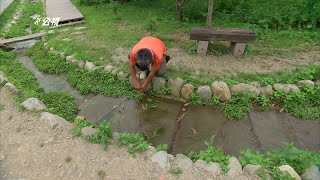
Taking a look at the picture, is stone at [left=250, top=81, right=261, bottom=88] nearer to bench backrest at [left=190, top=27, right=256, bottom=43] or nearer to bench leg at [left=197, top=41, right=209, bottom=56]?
bench backrest at [left=190, top=27, right=256, bottom=43]

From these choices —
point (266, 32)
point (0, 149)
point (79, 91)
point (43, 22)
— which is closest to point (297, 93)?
point (266, 32)

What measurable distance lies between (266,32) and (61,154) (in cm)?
644

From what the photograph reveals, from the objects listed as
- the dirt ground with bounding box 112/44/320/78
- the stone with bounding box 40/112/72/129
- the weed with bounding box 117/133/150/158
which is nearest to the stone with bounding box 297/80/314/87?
the dirt ground with bounding box 112/44/320/78

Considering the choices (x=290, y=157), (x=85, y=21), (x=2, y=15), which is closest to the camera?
(x=290, y=157)

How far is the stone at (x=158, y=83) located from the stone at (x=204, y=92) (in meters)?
0.76

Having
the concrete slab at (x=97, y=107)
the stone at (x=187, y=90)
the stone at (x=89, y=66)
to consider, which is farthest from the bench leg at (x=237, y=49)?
the stone at (x=89, y=66)

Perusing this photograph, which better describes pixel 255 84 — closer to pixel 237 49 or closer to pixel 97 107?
pixel 237 49

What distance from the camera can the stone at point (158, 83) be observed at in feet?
14.7

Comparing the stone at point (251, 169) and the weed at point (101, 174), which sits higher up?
the stone at point (251, 169)

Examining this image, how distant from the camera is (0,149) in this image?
308 cm

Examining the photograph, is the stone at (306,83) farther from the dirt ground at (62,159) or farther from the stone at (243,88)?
the dirt ground at (62,159)

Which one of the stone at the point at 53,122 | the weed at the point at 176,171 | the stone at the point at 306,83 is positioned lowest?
the weed at the point at 176,171

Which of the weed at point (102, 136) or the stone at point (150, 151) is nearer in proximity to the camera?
the stone at point (150, 151)

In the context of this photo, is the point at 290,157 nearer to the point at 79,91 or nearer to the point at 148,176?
the point at 148,176
